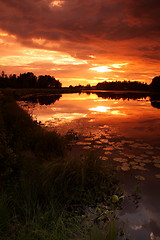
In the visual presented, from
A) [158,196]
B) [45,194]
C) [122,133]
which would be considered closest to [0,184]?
[45,194]

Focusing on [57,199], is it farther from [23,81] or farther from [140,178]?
[23,81]

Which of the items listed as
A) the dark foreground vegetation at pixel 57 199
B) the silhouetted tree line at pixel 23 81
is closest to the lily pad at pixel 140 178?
the dark foreground vegetation at pixel 57 199

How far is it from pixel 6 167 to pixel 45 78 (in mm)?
121557

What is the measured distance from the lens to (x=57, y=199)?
193 inches

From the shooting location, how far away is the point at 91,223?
4.31 meters

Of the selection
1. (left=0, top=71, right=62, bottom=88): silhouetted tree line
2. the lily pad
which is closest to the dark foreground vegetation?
the lily pad

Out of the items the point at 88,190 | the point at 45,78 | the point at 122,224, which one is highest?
the point at 45,78

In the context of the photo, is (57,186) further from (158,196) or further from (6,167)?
(158,196)

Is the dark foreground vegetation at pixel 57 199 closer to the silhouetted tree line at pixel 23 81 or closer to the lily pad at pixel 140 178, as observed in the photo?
the lily pad at pixel 140 178

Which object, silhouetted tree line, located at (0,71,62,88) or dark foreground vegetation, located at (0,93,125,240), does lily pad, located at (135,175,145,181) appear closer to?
dark foreground vegetation, located at (0,93,125,240)

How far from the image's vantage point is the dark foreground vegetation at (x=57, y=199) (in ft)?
12.2

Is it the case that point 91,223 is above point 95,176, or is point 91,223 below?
below

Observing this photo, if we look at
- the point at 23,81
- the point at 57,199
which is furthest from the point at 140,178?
the point at 23,81

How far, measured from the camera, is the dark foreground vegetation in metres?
3.71
